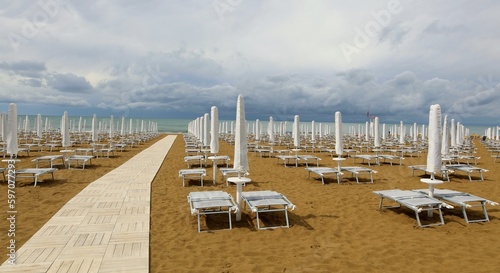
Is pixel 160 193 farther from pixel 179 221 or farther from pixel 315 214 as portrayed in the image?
pixel 315 214

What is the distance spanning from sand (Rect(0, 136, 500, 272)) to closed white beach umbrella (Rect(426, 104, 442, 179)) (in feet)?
3.53

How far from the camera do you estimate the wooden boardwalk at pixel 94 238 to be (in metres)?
3.95

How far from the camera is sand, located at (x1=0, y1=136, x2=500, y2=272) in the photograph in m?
4.12

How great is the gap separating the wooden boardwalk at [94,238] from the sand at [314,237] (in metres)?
0.21

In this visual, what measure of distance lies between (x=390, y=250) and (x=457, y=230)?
1877mm

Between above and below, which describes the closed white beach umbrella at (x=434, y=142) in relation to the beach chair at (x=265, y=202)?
above

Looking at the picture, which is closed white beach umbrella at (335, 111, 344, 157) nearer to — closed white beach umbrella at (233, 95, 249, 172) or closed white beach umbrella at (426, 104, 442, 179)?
closed white beach umbrella at (426, 104, 442, 179)

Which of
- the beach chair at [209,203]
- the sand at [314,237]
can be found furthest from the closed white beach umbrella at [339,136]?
the beach chair at [209,203]

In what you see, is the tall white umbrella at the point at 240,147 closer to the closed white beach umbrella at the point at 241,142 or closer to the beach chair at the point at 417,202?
the closed white beach umbrella at the point at 241,142

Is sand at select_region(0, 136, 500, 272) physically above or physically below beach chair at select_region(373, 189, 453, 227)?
below

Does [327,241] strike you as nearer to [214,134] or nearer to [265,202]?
[265,202]

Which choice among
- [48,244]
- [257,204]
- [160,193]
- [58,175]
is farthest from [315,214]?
[58,175]

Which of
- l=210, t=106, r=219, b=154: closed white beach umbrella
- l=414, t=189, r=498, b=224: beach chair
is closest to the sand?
l=414, t=189, r=498, b=224: beach chair

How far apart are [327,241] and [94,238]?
3666 mm
